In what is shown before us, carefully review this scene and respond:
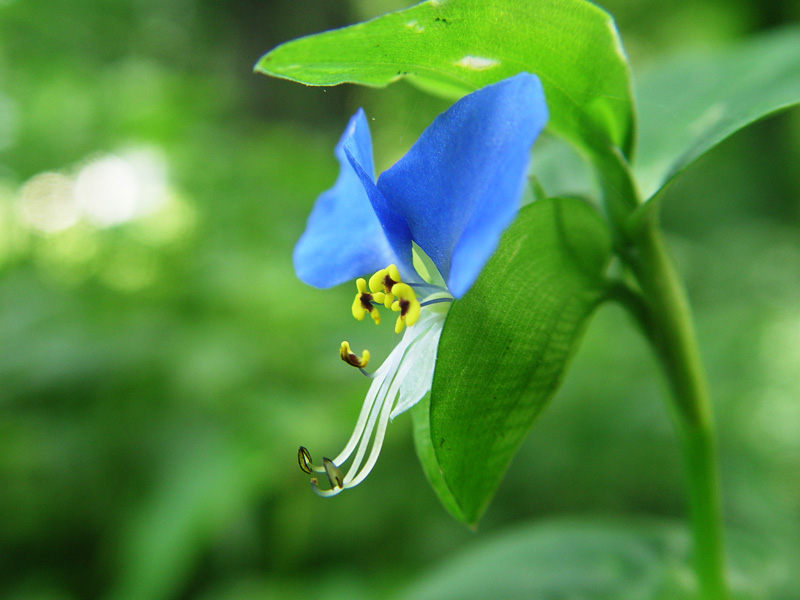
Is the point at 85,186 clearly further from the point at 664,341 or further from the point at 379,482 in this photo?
the point at 664,341

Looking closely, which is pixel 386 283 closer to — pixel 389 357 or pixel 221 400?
pixel 389 357

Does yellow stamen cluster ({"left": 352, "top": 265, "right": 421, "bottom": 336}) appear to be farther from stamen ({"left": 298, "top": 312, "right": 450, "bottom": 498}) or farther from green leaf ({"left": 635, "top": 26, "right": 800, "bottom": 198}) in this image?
green leaf ({"left": 635, "top": 26, "right": 800, "bottom": 198})

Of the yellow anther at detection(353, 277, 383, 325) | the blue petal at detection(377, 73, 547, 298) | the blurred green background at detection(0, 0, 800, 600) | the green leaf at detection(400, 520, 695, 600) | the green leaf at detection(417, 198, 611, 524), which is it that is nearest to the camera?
the blue petal at detection(377, 73, 547, 298)

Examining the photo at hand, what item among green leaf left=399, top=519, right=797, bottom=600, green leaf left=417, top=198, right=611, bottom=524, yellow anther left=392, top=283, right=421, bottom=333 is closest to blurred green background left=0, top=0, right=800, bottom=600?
green leaf left=399, top=519, right=797, bottom=600

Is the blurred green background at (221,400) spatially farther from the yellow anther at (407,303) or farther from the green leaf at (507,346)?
the yellow anther at (407,303)

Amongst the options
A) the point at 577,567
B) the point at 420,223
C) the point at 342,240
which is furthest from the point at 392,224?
the point at 577,567

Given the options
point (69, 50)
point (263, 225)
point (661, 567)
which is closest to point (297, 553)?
point (661, 567)

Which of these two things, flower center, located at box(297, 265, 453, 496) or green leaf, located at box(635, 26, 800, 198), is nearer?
flower center, located at box(297, 265, 453, 496)

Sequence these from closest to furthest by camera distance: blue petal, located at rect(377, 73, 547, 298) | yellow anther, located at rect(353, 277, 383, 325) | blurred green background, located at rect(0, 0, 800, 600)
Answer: blue petal, located at rect(377, 73, 547, 298) < yellow anther, located at rect(353, 277, 383, 325) < blurred green background, located at rect(0, 0, 800, 600)
